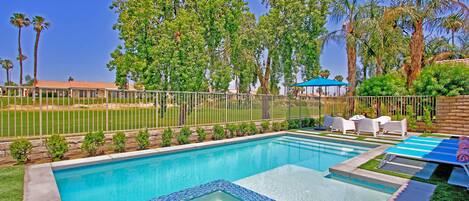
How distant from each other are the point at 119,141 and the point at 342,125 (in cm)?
913

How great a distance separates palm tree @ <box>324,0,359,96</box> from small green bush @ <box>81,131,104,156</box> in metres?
13.5

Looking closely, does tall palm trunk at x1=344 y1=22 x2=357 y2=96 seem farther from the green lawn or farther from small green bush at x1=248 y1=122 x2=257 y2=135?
small green bush at x1=248 y1=122 x2=257 y2=135

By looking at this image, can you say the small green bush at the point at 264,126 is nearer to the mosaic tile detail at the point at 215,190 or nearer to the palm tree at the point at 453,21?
the mosaic tile detail at the point at 215,190

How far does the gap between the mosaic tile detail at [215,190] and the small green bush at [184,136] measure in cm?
390

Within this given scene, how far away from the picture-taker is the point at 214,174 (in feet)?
20.4

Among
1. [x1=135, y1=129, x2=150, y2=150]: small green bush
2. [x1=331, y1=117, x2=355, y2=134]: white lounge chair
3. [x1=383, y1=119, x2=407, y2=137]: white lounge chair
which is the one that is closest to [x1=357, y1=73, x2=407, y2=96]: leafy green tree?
[x1=383, y1=119, x2=407, y2=137]: white lounge chair

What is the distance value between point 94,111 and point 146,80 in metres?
3.65

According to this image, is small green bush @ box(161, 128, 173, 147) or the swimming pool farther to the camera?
small green bush @ box(161, 128, 173, 147)

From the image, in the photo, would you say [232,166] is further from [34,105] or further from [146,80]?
[146,80]

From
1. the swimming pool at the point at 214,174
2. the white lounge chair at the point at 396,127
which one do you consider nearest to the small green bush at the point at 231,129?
the swimming pool at the point at 214,174

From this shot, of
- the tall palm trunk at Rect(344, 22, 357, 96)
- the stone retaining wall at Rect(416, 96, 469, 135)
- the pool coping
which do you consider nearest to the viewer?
the pool coping

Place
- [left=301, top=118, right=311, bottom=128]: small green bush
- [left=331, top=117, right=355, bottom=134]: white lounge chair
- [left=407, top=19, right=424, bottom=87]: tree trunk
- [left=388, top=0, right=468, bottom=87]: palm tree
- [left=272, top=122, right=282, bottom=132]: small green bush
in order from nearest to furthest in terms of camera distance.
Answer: [left=331, top=117, right=355, bottom=134]: white lounge chair
[left=272, top=122, right=282, bottom=132]: small green bush
[left=388, top=0, right=468, bottom=87]: palm tree
[left=407, top=19, right=424, bottom=87]: tree trunk
[left=301, top=118, right=311, bottom=128]: small green bush

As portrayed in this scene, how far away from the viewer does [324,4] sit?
1606cm

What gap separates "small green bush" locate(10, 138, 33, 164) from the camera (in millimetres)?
5934
